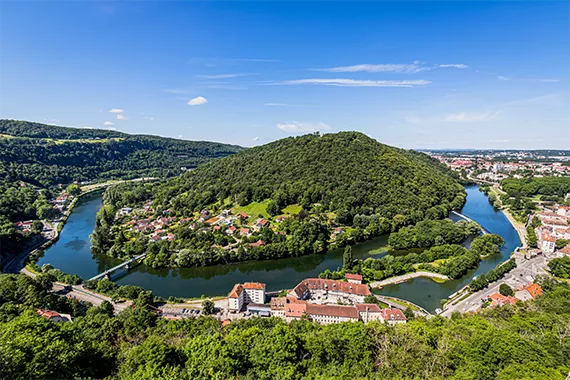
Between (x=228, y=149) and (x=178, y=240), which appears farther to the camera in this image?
(x=228, y=149)

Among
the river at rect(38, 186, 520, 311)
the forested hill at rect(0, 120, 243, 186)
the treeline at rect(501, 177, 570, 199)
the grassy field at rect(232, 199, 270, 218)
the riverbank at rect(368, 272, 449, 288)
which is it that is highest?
the forested hill at rect(0, 120, 243, 186)

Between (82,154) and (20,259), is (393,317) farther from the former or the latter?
(82,154)

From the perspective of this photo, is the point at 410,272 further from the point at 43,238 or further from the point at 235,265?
the point at 43,238

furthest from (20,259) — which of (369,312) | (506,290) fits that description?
(506,290)

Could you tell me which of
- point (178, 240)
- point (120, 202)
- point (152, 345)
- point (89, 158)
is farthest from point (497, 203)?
point (89, 158)

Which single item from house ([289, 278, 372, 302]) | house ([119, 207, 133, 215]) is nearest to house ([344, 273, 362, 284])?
house ([289, 278, 372, 302])

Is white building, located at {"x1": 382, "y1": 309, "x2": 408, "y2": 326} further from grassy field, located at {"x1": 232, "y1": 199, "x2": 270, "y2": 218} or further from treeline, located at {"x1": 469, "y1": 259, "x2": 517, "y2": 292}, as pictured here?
grassy field, located at {"x1": 232, "y1": 199, "x2": 270, "y2": 218}

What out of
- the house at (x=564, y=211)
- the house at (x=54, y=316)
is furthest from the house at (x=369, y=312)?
the house at (x=564, y=211)
